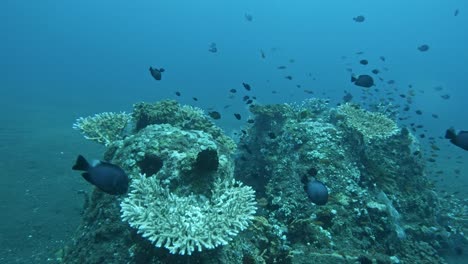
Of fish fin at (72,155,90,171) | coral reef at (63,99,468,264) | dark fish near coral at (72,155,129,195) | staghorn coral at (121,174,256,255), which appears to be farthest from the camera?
coral reef at (63,99,468,264)

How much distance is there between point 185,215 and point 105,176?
133 centimetres

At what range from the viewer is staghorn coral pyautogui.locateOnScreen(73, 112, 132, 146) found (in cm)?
916

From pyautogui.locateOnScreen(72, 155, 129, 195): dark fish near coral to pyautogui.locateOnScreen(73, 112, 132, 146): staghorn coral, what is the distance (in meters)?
5.07

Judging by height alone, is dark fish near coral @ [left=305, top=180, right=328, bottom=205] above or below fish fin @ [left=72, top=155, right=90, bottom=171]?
above

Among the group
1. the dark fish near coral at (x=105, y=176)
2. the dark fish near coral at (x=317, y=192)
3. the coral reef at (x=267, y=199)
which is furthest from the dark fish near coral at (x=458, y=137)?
the dark fish near coral at (x=105, y=176)

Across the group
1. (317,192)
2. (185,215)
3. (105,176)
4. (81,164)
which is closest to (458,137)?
(317,192)

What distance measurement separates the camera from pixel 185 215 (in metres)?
4.91

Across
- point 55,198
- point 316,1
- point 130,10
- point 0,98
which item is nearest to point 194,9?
point 130,10

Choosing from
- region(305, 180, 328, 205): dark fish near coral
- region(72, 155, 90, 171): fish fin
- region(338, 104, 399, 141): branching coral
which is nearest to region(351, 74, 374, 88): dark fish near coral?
region(338, 104, 399, 141): branching coral

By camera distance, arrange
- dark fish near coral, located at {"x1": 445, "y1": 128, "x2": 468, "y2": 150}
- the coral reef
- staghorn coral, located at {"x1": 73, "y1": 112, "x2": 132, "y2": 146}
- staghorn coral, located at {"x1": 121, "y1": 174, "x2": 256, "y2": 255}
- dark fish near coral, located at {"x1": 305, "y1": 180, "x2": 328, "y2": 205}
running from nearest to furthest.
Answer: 1. staghorn coral, located at {"x1": 121, "y1": 174, "x2": 256, "y2": 255}
2. the coral reef
3. dark fish near coral, located at {"x1": 445, "y1": 128, "x2": 468, "y2": 150}
4. dark fish near coral, located at {"x1": 305, "y1": 180, "x2": 328, "y2": 205}
5. staghorn coral, located at {"x1": 73, "y1": 112, "x2": 132, "y2": 146}

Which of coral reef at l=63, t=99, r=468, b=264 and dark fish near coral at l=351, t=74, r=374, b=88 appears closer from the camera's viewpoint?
coral reef at l=63, t=99, r=468, b=264

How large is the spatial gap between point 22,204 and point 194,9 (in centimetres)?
18886

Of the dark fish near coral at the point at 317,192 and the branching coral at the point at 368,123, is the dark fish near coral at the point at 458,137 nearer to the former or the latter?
the dark fish near coral at the point at 317,192

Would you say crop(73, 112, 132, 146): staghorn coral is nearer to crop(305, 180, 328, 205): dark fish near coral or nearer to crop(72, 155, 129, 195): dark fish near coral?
crop(72, 155, 129, 195): dark fish near coral
